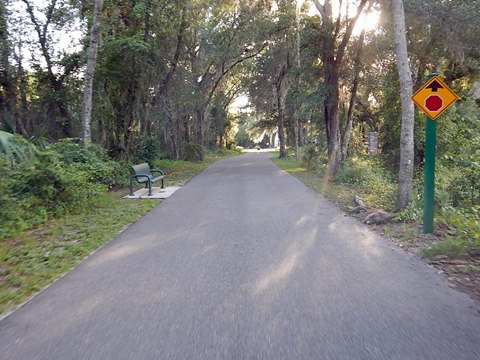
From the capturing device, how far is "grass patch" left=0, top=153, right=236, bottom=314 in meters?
4.93

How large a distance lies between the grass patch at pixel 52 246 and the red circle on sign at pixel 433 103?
242 inches

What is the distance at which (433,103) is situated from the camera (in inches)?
271

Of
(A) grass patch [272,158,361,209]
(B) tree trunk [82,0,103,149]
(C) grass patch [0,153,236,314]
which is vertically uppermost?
(B) tree trunk [82,0,103,149]

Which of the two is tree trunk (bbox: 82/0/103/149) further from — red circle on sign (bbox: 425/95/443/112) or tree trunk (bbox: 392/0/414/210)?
red circle on sign (bbox: 425/95/443/112)

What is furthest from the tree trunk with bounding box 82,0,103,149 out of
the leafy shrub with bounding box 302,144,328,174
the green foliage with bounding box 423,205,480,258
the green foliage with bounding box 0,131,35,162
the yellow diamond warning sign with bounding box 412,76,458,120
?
the leafy shrub with bounding box 302,144,328,174

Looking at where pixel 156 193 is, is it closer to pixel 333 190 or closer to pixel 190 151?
pixel 333 190

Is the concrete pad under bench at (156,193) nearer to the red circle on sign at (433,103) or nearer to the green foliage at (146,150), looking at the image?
the green foliage at (146,150)

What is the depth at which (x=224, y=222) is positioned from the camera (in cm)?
855

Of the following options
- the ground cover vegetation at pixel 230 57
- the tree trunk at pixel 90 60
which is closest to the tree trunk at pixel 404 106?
the ground cover vegetation at pixel 230 57

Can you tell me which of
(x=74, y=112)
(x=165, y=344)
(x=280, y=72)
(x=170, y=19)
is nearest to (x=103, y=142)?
(x=74, y=112)

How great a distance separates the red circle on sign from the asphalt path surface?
2.43 m

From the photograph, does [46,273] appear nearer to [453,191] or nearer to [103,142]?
[453,191]

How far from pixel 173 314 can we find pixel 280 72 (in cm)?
2847

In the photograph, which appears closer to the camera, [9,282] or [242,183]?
[9,282]
